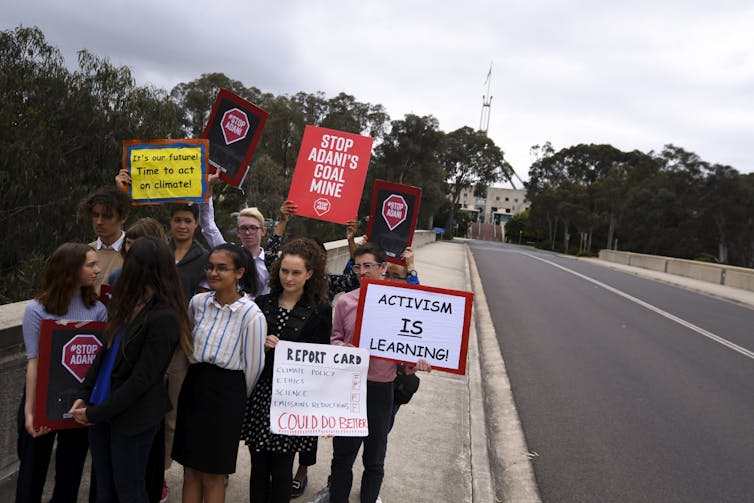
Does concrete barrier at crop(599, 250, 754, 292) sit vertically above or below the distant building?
below

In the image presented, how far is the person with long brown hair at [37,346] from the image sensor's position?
286 cm

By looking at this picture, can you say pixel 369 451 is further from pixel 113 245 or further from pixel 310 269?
pixel 113 245

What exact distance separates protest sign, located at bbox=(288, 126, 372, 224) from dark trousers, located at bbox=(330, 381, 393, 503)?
1.86 m

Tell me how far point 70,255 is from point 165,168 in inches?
58.3

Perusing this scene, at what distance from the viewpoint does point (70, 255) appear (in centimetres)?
287

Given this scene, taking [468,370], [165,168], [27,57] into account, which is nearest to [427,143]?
[27,57]

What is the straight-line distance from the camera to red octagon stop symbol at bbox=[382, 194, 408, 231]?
4891mm

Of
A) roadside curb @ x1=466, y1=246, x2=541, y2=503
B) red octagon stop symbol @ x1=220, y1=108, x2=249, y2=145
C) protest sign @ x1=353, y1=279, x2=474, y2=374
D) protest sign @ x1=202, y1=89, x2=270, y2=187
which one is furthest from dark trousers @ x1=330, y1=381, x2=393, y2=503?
red octagon stop symbol @ x1=220, y1=108, x2=249, y2=145

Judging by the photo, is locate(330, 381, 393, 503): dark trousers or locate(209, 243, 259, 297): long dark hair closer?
locate(209, 243, 259, 297): long dark hair

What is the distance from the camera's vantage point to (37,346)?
285 centimetres

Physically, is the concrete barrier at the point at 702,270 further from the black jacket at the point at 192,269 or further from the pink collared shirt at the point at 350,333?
the black jacket at the point at 192,269

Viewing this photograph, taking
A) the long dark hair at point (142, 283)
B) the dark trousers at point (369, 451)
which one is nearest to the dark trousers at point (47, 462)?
the long dark hair at point (142, 283)

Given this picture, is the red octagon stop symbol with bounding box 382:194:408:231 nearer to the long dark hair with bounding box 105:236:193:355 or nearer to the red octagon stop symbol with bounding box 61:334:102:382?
the long dark hair with bounding box 105:236:193:355

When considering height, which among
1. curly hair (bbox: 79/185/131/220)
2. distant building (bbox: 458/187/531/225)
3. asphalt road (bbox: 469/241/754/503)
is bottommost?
asphalt road (bbox: 469/241/754/503)
